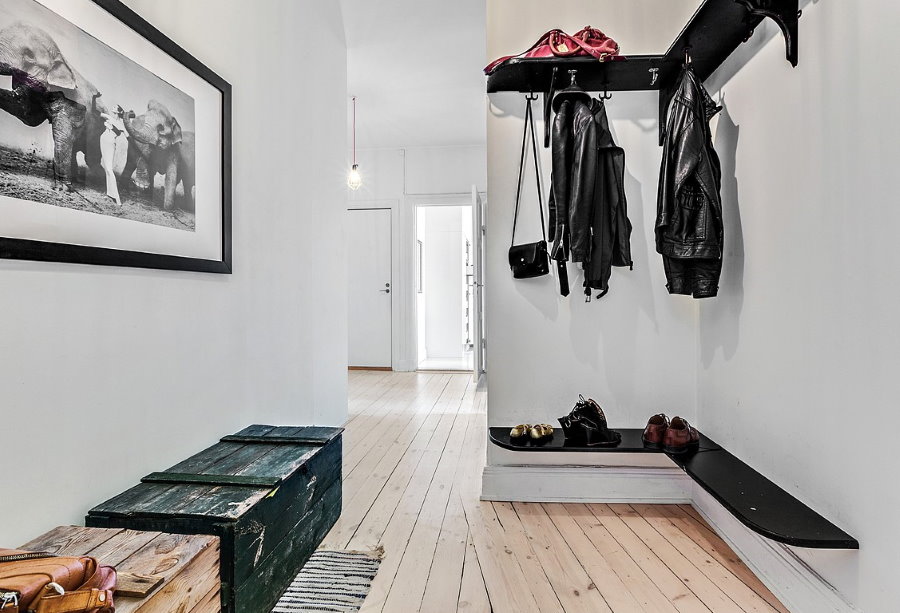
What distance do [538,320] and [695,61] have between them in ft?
4.11

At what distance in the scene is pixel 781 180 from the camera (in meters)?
1.79

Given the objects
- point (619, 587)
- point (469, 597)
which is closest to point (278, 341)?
point (469, 597)

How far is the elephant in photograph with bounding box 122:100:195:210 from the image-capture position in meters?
1.66

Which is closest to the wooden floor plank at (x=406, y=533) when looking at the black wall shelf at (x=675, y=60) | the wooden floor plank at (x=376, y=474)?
the wooden floor plank at (x=376, y=474)

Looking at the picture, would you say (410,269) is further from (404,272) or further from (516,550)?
(516,550)

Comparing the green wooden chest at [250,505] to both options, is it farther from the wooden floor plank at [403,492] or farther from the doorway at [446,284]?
the doorway at [446,284]

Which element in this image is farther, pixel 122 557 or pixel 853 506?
pixel 853 506

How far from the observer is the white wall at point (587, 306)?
254 cm

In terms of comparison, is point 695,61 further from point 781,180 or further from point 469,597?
point 469,597

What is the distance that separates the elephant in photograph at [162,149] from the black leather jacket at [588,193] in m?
1.41

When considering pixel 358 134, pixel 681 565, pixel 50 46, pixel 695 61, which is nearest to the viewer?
pixel 50 46

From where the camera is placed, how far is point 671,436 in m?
2.19

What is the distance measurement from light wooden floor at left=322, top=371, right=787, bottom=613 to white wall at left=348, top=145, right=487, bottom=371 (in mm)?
3529

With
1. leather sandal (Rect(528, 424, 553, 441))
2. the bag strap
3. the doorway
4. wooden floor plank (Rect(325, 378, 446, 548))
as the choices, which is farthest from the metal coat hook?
the doorway
